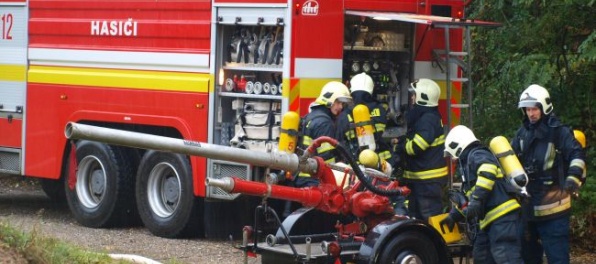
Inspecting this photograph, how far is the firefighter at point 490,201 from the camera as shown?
376 inches

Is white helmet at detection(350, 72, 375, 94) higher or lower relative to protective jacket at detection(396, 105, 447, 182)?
higher

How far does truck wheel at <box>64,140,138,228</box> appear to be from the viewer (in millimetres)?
13539

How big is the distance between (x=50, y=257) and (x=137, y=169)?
520 centimetres

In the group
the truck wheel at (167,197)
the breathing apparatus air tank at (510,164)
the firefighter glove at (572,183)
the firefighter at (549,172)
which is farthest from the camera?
the truck wheel at (167,197)

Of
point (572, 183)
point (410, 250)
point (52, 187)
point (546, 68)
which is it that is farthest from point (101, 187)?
point (572, 183)

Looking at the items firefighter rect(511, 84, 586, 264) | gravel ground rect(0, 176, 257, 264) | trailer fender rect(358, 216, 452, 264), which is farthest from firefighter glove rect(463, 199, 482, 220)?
gravel ground rect(0, 176, 257, 264)

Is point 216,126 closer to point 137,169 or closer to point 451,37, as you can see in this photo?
point 137,169

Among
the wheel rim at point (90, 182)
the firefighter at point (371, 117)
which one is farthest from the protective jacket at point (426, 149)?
the wheel rim at point (90, 182)

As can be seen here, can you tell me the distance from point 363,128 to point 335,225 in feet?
4.56

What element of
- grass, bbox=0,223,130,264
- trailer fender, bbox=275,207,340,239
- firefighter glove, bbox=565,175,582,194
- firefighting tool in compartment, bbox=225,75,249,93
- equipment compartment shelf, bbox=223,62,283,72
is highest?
equipment compartment shelf, bbox=223,62,283,72

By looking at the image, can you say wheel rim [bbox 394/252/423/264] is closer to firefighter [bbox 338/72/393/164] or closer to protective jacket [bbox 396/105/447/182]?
protective jacket [bbox 396/105/447/182]

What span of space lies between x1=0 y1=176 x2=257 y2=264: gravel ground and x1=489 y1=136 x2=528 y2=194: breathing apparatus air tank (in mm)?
2840

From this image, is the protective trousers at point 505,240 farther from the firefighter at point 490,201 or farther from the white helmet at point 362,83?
the white helmet at point 362,83

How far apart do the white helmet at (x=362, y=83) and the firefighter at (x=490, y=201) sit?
1923 mm
